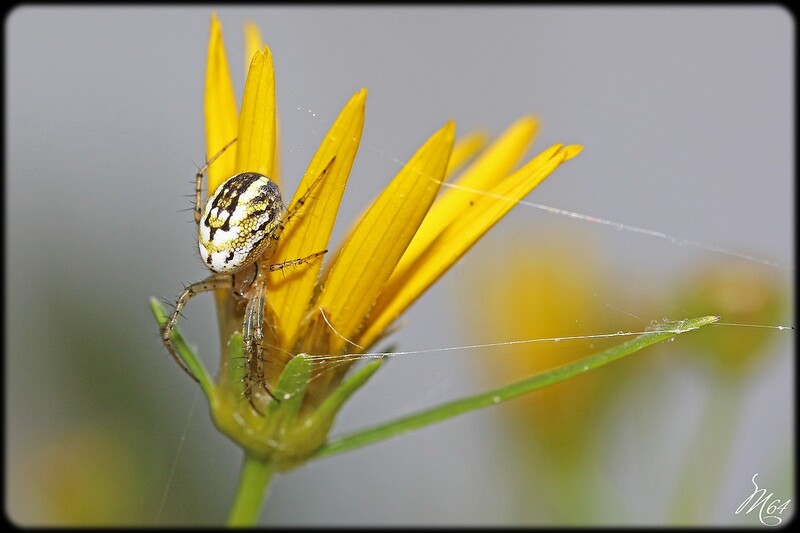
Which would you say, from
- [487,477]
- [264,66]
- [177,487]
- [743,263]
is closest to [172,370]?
[177,487]

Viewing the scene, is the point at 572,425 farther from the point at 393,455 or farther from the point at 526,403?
the point at 393,455

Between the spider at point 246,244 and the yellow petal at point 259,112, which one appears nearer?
the yellow petal at point 259,112

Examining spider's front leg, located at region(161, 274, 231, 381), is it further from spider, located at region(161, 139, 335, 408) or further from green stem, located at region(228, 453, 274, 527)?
green stem, located at region(228, 453, 274, 527)

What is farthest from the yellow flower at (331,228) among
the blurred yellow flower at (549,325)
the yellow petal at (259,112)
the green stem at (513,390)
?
the blurred yellow flower at (549,325)

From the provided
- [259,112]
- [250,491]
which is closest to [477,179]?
[259,112]

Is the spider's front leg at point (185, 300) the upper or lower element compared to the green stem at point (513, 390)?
lower

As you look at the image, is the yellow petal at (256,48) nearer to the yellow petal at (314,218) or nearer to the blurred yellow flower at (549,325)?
the yellow petal at (314,218)

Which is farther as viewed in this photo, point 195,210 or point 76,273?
point 76,273

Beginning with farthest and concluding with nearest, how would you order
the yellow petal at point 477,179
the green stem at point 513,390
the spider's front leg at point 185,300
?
1. the spider's front leg at point 185,300
2. the yellow petal at point 477,179
3. the green stem at point 513,390
